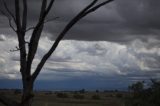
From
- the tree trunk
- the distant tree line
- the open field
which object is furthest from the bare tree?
the open field

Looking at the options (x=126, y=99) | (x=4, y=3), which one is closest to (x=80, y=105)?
(x=126, y=99)

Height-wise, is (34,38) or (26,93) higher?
(34,38)

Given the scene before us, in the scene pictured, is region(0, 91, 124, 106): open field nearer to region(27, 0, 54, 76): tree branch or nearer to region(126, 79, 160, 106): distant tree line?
region(126, 79, 160, 106): distant tree line

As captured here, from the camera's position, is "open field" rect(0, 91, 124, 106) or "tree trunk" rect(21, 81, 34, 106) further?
"open field" rect(0, 91, 124, 106)

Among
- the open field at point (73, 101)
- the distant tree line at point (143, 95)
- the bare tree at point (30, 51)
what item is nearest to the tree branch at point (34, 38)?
the bare tree at point (30, 51)

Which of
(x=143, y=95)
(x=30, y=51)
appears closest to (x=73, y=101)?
(x=143, y=95)

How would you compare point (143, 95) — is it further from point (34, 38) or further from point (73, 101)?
point (73, 101)

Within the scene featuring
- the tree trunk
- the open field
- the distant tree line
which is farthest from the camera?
the open field

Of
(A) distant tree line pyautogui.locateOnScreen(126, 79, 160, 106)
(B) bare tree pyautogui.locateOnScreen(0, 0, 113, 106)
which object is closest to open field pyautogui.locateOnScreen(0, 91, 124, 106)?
(A) distant tree line pyautogui.locateOnScreen(126, 79, 160, 106)

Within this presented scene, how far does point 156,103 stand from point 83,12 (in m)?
11.4

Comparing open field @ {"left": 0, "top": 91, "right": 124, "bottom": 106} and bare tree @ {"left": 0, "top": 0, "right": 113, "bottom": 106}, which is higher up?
open field @ {"left": 0, "top": 91, "right": 124, "bottom": 106}

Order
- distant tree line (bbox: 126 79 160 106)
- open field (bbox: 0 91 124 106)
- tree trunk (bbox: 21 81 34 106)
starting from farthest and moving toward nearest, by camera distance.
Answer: open field (bbox: 0 91 124 106) < distant tree line (bbox: 126 79 160 106) < tree trunk (bbox: 21 81 34 106)

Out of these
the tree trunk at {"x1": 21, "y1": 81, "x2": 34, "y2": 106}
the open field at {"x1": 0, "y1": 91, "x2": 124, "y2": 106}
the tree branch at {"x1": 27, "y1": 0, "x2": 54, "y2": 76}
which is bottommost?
the tree trunk at {"x1": 21, "y1": 81, "x2": 34, "y2": 106}

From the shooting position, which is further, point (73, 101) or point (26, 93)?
point (73, 101)
